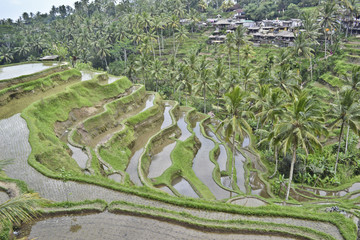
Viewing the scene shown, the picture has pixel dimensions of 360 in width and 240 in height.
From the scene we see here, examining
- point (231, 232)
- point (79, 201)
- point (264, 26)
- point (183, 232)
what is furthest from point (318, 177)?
point (264, 26)

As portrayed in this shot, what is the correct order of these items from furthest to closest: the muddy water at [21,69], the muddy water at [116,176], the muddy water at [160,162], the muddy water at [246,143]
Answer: the muddy water at [246,143] < the muddy water at [21,69] < the muddy water at [160,162] < the muddy water at [116,176]

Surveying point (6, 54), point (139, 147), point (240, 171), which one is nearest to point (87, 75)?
point (139, 147)

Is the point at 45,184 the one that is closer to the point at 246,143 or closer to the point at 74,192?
the point at 74,192

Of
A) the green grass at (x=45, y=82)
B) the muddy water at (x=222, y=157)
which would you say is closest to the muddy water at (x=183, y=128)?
the muddy water at (x=222, y=157)

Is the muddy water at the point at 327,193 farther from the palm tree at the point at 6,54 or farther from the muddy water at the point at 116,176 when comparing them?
the palm tree at the point at 6,54

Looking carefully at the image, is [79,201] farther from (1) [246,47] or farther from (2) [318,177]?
(1) [246,47]

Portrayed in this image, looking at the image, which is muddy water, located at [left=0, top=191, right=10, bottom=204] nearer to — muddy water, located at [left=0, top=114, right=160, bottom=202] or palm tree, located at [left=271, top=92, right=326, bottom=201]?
muddy water, located at [left=0, top=114, right=160, bottom=202]
